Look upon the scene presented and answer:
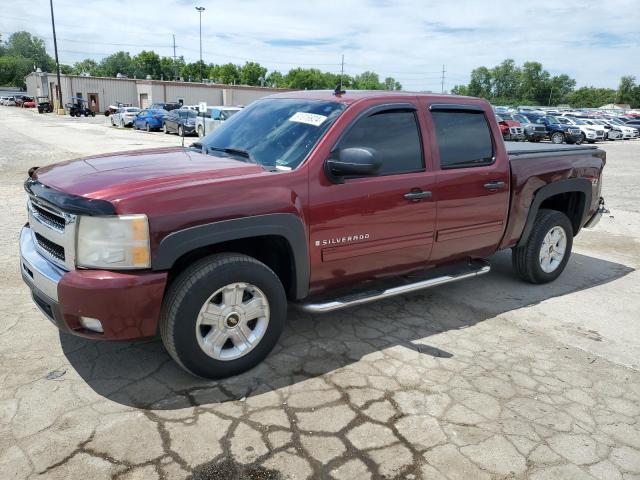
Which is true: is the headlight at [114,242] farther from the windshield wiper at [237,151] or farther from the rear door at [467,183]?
the rear door at [467,183]

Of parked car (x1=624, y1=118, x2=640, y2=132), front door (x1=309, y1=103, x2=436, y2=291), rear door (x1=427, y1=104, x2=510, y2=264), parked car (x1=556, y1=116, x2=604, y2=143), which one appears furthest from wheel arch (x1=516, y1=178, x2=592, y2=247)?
parked car (x1=624, y1=118, x2=640, y2=132)

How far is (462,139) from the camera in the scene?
4.41 m

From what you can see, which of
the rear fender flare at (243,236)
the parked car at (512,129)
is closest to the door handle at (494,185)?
the rear fender flare at (243,236)

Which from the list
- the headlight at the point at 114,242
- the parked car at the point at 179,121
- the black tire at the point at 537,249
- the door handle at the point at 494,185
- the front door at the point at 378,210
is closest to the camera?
the headlight at the point at 114,242

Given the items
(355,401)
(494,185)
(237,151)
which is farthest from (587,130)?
(355,401)

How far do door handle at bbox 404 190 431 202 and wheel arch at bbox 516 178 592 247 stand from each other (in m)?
1.53

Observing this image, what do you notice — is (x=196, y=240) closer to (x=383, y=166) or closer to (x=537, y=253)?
(x=383, y=166)

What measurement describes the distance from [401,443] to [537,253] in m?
3.13

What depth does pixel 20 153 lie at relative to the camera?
1631 centimetres

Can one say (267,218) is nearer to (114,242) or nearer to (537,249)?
(114,242)

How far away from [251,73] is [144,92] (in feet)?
210

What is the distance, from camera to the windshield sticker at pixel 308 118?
12.4 ft

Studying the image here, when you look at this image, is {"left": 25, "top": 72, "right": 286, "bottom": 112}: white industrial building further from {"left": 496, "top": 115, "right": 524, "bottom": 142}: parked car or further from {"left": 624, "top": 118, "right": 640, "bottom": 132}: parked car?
{"left": 496, "top": 115, "right": 524, "bottom": 142}: parked car

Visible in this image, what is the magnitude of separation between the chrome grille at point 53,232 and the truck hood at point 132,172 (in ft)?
0.51
